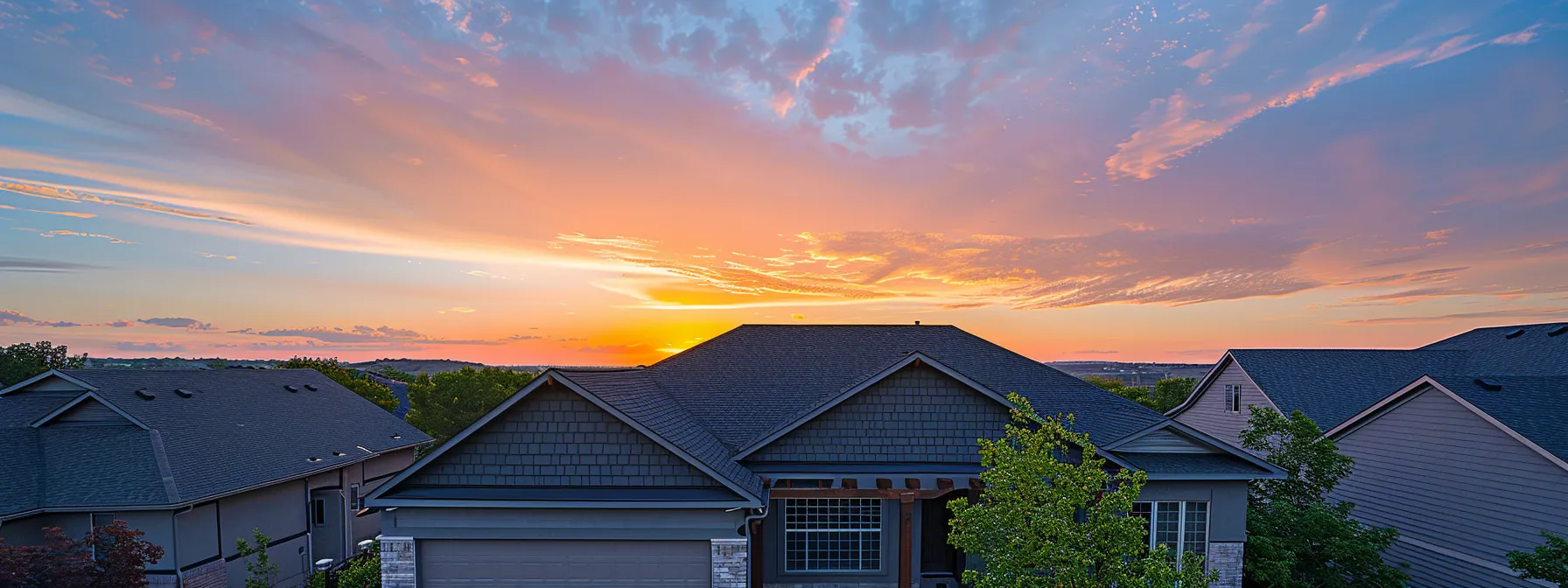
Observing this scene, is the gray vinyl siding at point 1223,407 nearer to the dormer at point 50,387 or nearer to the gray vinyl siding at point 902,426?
the gray vinyl siding at point 902,426

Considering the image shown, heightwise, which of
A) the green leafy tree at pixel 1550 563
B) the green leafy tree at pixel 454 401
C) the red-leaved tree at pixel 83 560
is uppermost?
the green leafy tree at pixel 1550 563

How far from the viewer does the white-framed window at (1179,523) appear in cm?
1449

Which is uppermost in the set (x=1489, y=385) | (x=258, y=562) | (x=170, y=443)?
(x=1489, y=385)

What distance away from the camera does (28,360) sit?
145 ft

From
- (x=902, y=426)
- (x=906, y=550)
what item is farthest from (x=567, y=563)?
(x=902, y=426)

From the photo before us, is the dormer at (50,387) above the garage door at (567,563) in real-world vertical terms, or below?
above


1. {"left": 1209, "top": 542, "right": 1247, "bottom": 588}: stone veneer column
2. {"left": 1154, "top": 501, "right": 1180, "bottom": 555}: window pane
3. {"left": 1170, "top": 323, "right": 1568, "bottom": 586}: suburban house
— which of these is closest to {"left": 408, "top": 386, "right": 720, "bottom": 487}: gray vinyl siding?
{"left": 1154, "top": 501, "right": 1180, "bottom": 555}: window pane

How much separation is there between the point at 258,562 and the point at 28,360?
53.7 metres

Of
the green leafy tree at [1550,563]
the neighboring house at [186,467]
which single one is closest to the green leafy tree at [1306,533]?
the green leafy tree at [1550,563]

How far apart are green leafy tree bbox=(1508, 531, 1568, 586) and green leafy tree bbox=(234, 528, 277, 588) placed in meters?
30.7

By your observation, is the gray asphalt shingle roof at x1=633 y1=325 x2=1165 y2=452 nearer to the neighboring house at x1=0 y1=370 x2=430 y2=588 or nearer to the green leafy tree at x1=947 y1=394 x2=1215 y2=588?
the green leafy tree at x1=947 y1=394 x2=1215 y2=588

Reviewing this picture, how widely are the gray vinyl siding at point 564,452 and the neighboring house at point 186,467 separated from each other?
9.32 m

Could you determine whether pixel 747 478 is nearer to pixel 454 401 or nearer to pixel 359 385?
pixel 454 401

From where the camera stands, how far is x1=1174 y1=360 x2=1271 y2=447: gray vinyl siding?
28312 mm
